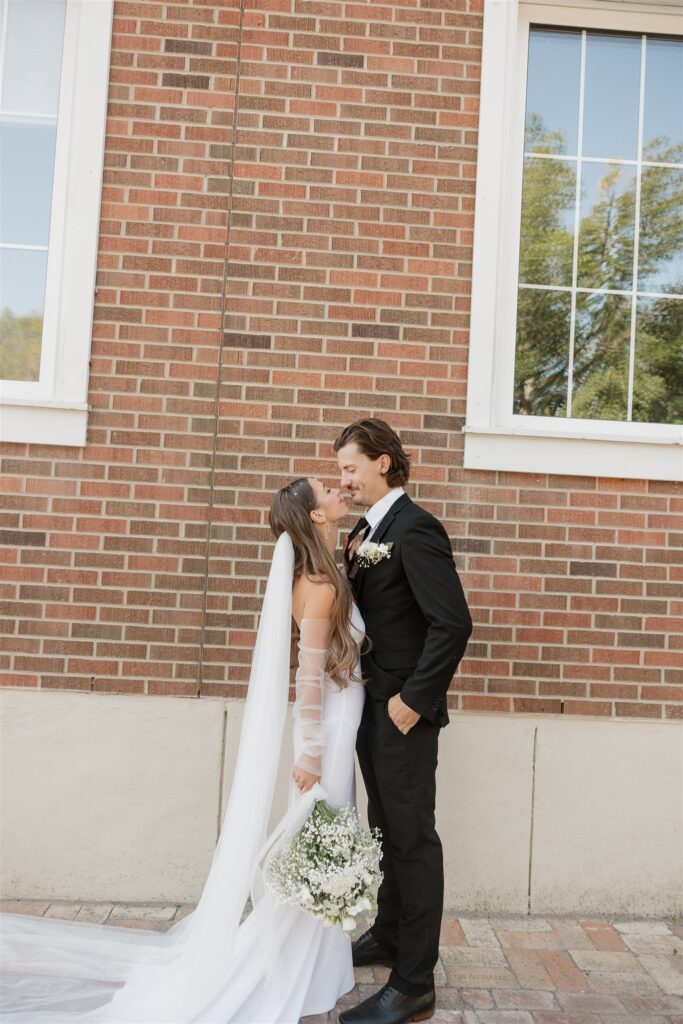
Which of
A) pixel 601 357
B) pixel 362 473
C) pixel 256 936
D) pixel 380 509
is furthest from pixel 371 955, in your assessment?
pixel 601 357

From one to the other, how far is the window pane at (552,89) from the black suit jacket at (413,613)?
2.35 meters

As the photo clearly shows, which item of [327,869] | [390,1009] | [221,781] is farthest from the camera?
[221,781]

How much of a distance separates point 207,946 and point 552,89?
430cm

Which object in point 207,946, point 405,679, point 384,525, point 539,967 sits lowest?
point 539,967

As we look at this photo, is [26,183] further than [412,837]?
Yes

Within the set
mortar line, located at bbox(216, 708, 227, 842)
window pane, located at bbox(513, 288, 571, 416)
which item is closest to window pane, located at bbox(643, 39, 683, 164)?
window pane, located at bbox(513, 288, 571, 416)

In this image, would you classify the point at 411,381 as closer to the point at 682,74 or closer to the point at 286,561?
the point at 286,561

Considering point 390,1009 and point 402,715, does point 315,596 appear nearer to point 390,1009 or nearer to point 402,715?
point 402,715

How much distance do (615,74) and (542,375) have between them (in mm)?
1629

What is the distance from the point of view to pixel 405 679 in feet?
10.7

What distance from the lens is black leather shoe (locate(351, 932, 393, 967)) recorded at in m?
3.50

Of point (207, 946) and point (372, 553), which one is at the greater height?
point (372, 553)

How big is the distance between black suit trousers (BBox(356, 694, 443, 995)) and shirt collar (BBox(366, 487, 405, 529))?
27.3 inches

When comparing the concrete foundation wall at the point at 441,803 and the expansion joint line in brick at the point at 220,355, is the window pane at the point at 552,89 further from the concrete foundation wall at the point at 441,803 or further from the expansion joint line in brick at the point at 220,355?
the concrete foundation wall at the point at 441,803
